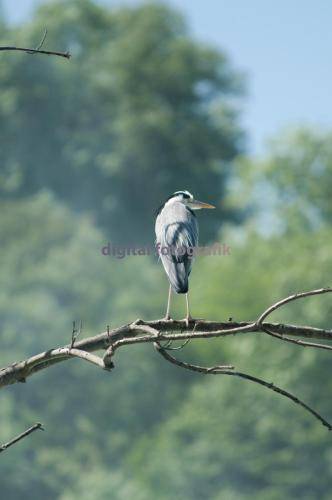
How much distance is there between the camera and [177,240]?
661cm

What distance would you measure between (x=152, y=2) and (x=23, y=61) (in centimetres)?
3175

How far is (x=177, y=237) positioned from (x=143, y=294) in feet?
180

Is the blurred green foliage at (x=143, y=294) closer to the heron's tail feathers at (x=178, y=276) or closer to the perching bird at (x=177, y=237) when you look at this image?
the perching bird at (x=177, y=237)

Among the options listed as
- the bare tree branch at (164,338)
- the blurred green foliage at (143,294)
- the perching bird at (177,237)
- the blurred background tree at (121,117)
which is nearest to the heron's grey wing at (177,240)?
the perching bird at (177,237)

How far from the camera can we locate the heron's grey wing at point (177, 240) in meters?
6.12

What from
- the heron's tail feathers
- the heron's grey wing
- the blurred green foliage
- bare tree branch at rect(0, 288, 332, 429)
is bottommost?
bare tree branch at rect(0, 288, 332, 429)

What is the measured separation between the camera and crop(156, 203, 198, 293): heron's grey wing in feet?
20.1

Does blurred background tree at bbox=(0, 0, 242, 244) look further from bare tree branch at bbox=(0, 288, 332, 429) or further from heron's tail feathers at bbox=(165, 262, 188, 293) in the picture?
bare tree branch at bbox=(0, 288, 332, 429)

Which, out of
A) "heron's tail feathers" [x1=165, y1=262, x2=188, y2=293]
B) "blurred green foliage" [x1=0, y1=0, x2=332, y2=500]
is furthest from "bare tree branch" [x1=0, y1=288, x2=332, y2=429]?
"blurred green foliage" [x1=0, y1=0, x2=332, y2=500]

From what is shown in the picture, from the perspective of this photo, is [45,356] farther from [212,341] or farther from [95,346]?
[212,341]

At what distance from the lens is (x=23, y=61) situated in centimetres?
6700

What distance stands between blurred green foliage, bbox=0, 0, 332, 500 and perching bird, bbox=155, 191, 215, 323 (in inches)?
1394

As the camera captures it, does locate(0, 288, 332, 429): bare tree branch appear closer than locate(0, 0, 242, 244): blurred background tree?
Yes

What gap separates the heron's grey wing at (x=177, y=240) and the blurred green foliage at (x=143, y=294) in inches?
1400
